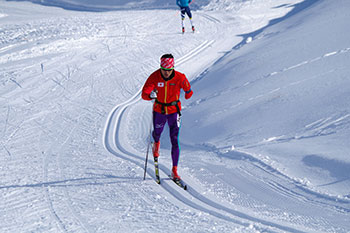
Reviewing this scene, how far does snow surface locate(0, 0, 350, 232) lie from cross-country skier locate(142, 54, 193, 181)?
2.54ft

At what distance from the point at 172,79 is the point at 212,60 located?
7084 millimetres

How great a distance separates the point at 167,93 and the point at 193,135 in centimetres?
191

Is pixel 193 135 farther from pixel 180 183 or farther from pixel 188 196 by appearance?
pixel 188 196

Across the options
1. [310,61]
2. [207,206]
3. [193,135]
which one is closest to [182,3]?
[310,61]

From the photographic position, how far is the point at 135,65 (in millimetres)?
12172

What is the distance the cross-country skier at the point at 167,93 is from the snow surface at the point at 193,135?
0.77 metres

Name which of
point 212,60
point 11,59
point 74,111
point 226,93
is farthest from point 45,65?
point 226,93

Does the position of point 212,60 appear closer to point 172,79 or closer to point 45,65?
point 45,65

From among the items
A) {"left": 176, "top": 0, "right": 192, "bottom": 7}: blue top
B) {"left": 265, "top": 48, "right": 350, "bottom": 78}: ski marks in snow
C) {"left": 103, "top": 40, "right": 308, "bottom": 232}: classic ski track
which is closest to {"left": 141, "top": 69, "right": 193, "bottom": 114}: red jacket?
{"left": 103, "top": 40, "right": 308, "bottom": 232}: classic ski track

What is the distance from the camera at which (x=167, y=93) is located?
17.8ft

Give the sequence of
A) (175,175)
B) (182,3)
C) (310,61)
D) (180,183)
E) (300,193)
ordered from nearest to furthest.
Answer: (300,193)
(180,183)
(175,175)
(310,61)
(182,3)

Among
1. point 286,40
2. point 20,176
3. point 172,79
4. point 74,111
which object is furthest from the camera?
point 286,40

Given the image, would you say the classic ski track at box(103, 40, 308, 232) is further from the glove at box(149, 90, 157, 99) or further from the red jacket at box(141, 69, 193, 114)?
the glove at box(149, 90, 157, 99)

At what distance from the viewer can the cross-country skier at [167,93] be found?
209 inches
